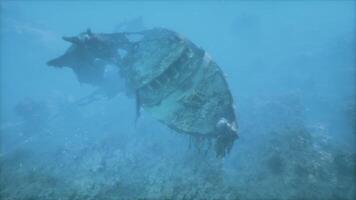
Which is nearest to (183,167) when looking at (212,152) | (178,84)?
(212,152)

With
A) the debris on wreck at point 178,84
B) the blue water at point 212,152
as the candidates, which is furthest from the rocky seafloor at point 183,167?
the debris on wreck at point 178,84

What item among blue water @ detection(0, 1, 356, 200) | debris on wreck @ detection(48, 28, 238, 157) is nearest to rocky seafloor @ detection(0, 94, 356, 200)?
blue water @ detection(0, 1, 356, 200)

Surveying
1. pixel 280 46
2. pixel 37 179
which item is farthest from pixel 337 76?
pixel 37 179

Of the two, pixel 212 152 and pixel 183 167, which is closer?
pixel 183 167

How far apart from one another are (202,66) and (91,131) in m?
12.6

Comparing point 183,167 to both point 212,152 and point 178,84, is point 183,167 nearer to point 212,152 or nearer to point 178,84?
point 212,152

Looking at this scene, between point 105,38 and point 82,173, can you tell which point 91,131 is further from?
point 105,38

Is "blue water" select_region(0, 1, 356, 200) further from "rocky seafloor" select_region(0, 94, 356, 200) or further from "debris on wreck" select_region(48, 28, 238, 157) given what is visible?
"debris on wreck" select_region(48, 28, 238, 157)

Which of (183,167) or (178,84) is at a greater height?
(178,84)

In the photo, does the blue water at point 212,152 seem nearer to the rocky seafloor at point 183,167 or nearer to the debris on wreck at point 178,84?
the rocky seafloor at point 183,167

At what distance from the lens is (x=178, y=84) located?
10367 mm

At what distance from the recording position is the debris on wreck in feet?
31.1

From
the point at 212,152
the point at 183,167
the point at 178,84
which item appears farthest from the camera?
the point at 212,152

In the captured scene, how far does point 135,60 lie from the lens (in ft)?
38.5
